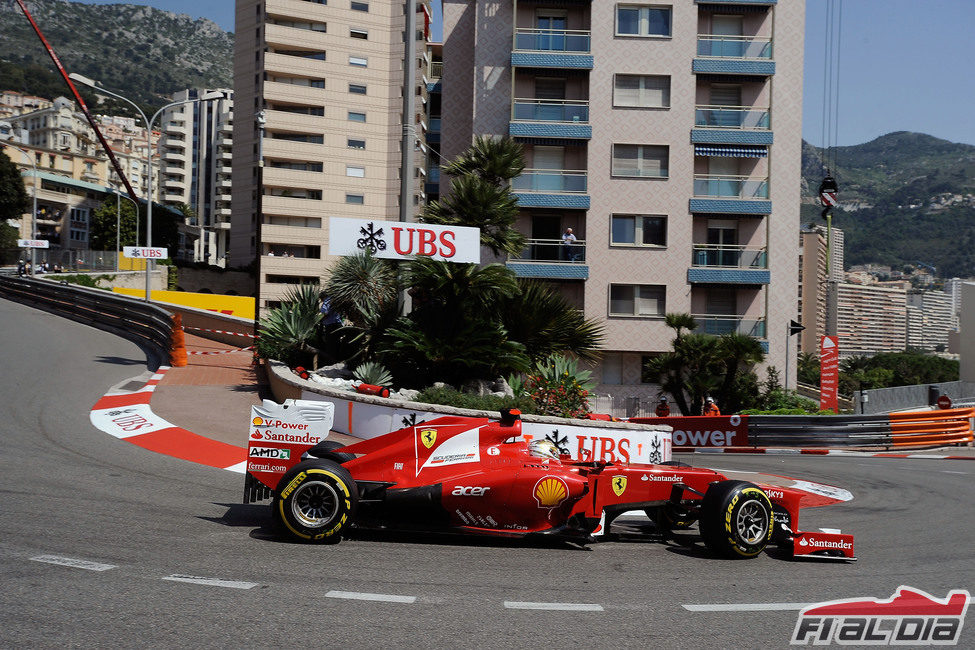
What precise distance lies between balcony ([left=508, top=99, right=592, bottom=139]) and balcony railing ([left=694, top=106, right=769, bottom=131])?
497 cm

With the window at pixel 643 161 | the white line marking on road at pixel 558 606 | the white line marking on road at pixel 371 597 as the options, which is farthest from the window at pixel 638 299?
the white line marking on road at pixel 371 597

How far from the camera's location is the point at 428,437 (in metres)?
8.04

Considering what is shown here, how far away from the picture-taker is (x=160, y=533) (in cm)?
725

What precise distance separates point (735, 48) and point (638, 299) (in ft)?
38.7

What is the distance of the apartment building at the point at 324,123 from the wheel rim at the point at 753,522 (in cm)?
5271

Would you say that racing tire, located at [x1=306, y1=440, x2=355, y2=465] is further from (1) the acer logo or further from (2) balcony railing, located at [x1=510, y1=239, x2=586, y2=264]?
(2) balcony railing, located at [x1=510, y1=239, x2=586, y2=264]

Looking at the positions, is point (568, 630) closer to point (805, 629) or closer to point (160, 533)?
point (805, 629)

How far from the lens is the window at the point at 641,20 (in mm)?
35625

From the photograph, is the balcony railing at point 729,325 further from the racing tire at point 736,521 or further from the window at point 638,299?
the racing tire at point 736,521

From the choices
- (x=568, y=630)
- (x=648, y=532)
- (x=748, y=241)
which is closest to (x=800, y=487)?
(x=648, y=532)

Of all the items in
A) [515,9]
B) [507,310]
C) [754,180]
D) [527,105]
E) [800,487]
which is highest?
[515,9]

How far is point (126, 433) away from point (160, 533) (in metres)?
5.94

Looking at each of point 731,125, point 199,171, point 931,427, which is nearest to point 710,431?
point 931,427

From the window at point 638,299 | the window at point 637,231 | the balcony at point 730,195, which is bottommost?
the window at point 638,299
